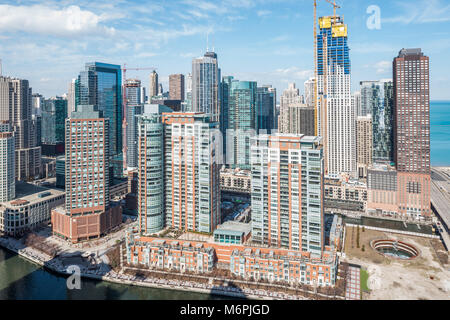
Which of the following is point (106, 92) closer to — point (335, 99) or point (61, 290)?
point (335, 99)

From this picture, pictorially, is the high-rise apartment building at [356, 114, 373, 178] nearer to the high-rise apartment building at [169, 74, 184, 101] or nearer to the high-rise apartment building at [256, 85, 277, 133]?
the high-rise apartment building at [256, 85, 277, 133]

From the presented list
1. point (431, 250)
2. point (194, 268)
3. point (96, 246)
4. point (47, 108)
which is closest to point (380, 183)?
point (431, 250)

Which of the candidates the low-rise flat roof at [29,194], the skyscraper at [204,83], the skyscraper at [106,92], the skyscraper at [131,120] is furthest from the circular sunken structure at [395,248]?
the skyscraper at [106,92]

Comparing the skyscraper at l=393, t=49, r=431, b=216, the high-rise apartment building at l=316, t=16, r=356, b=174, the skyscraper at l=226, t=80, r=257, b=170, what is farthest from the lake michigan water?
the skyscraper at l=226, t=80, r=257, b=170

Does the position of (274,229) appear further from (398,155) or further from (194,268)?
(398,155)

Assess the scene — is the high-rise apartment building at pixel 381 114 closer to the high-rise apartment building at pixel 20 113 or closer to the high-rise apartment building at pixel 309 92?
the high-rise apartment building at pixel 309 92

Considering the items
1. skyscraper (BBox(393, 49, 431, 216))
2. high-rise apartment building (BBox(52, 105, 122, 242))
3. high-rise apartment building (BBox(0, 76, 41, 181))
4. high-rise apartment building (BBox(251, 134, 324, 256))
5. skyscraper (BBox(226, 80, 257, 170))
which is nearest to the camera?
high-rise apartment building (BBox(251, 134, 324, 256))
